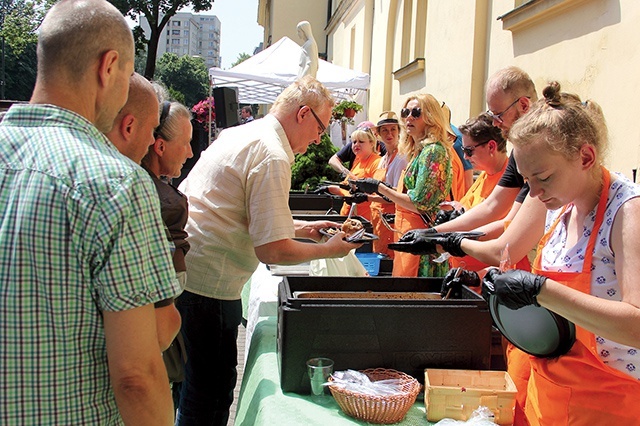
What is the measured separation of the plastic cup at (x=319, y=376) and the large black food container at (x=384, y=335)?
0.12ft

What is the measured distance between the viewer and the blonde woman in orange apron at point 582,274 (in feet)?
4.40

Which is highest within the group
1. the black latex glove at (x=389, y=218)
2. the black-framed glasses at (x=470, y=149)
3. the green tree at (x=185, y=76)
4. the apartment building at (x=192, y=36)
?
the apartment building at (x=192, y=36)

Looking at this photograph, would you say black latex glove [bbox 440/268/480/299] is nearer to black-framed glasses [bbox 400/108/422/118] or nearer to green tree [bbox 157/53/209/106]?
black-framed glasses [bbox 400/108/422/118]

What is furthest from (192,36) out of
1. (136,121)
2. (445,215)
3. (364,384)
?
(364,384)

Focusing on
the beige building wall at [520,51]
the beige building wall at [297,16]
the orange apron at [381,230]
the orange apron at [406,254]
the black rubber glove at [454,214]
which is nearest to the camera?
the black rubber glove at [454,214]

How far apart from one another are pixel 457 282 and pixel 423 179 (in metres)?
1.45

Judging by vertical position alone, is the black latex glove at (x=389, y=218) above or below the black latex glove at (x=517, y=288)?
above

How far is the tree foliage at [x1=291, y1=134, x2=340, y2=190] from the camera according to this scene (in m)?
8.48

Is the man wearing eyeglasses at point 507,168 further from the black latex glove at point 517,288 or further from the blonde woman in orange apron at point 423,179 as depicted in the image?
the black latex glove at point 517,288

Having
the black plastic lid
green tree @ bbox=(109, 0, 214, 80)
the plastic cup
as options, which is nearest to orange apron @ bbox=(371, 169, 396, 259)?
the plastic cup

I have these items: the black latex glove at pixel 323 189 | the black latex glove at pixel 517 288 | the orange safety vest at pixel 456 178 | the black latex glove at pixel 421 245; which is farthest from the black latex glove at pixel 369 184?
the black latex glove at pixel 517 288

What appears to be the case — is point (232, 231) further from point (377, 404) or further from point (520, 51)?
point (520, 51)

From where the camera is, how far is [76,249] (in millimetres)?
1083

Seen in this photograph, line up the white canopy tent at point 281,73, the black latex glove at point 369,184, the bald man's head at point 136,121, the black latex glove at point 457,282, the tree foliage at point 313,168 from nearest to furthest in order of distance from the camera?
the bald man's head at point 136,121, the black latex glove at point 457,282, the black latex glove at point 369,184, the tree foliage at point 313,168, the white canopy tent at point 281,73
